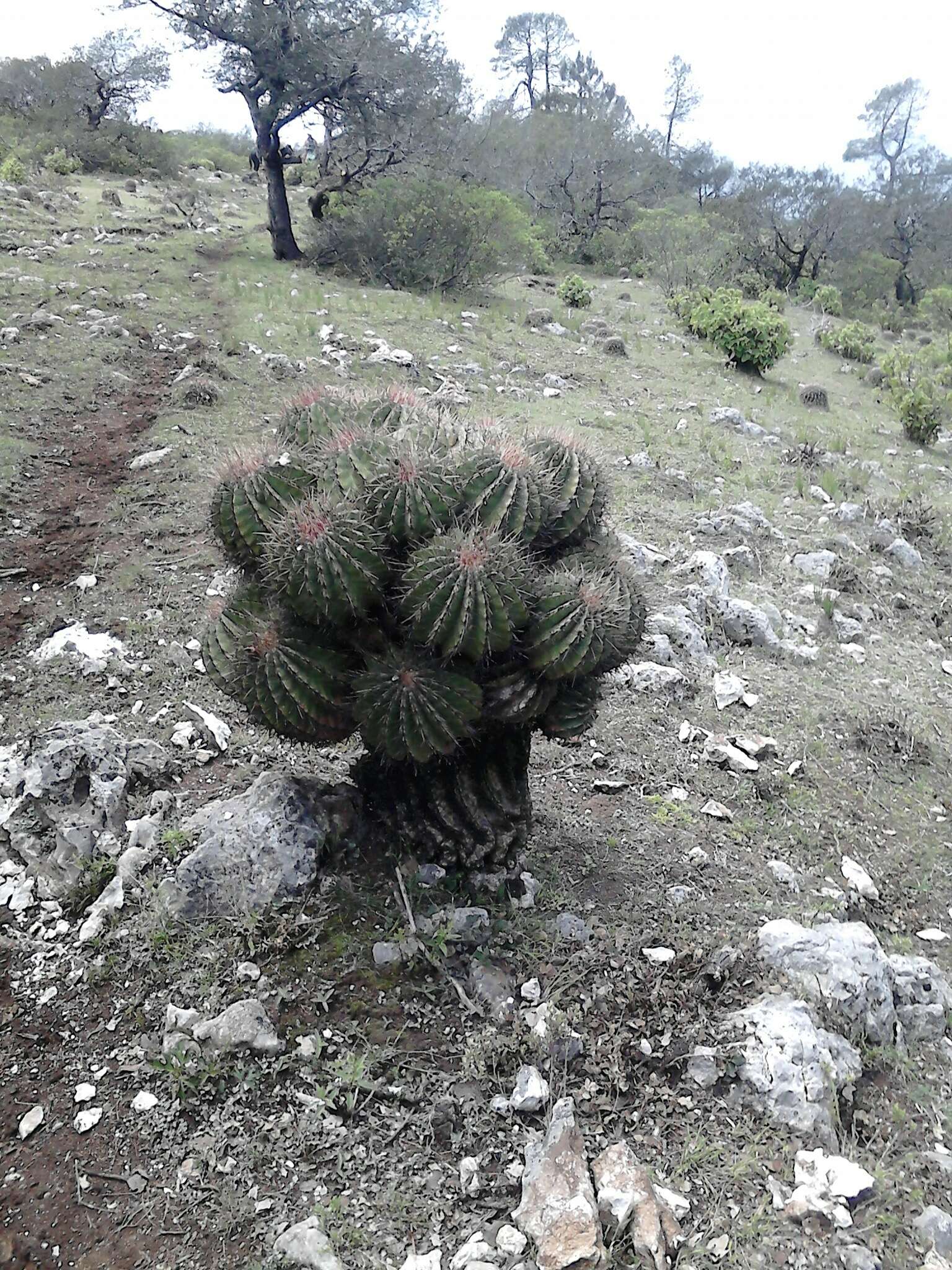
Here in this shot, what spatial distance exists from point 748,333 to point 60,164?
59.4ft

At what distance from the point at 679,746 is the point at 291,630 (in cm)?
252

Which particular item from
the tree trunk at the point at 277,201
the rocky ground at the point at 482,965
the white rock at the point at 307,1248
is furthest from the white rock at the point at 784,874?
the tree trunk at the point at 277,201

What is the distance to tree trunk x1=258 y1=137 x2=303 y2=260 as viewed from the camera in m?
17.1

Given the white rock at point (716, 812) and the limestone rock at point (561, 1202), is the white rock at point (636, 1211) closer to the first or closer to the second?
the limestone rock at point (561, 1202)

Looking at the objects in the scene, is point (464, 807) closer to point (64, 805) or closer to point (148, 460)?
point (64, 805)

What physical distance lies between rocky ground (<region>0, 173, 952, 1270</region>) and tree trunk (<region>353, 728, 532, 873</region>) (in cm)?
11

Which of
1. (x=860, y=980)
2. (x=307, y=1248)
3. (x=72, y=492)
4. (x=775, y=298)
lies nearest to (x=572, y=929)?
(x=860, y=980)

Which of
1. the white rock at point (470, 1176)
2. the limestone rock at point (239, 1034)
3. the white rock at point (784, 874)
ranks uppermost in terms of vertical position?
the limestone rock at point (239, 1034)

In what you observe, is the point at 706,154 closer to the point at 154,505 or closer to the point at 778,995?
the point at 154,505

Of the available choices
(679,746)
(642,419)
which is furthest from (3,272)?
(679,746)

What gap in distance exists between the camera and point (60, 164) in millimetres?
22094

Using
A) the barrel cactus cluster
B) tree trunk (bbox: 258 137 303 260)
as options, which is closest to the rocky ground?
the barrel cactus cluster

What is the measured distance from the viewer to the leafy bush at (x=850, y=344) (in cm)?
1725

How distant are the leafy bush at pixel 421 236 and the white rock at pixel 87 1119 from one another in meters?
15.5
